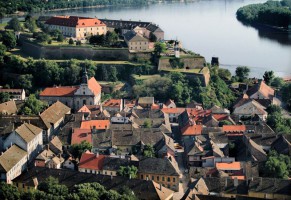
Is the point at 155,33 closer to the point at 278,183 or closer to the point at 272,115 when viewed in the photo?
the point at 272,115

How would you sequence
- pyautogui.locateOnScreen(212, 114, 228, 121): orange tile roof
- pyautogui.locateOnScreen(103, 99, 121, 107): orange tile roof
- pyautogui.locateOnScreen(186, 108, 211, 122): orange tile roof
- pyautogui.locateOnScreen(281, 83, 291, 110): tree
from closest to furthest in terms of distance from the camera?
pyautogui.locateOnScreen(212, 114, 228, 121): orange tile roof < pyautogui.locateOnScreen(186, 108, 211, 122): orange tile roof < pyautogui.locateOnScreen(103, 99, 121, 107): orange tile roof < pyautogui.locateOnScreen(281, 83, 291, 110): tree

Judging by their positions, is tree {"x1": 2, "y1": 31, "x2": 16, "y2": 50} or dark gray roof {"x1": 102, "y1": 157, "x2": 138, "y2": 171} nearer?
dark gray roof {"x1": 102, "y1": 157, "x2": 138, "y2": 171}

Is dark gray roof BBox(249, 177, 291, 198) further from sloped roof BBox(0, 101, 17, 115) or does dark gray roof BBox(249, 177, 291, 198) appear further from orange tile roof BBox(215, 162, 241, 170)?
sloped roof BBox(0, 101, 17, 115)

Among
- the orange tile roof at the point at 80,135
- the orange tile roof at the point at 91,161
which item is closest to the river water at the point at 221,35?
the orange tile roof at the point at 80,135

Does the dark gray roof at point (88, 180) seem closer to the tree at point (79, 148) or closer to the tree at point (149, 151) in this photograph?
the tree at point (79, 148)

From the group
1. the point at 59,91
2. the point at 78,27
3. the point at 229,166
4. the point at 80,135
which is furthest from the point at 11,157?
the point at 78,27

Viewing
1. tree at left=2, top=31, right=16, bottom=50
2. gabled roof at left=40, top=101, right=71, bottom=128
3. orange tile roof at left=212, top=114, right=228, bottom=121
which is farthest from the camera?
tree at left=2, top=31, right=16, bottom=50

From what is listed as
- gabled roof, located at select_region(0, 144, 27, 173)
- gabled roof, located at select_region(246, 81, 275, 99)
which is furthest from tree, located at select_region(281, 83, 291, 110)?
gabled roof, located at select_region(0, 144, 27, 173)
